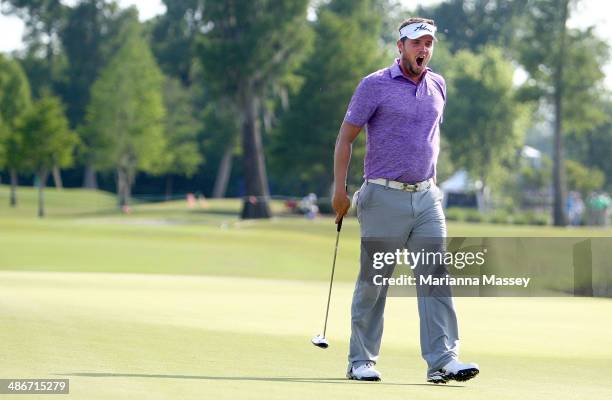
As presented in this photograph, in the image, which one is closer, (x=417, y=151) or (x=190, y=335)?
(x=417, y=151)

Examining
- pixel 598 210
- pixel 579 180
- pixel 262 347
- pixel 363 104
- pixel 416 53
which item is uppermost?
pixel 416 53

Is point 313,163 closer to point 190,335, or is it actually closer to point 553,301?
point 553,301

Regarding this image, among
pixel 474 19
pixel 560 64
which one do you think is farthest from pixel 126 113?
pixel 474 19

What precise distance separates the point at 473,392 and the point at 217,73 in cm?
5888

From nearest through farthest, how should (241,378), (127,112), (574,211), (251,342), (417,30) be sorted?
(241,378), (417,30), (251,342), (574,211), (127,112)

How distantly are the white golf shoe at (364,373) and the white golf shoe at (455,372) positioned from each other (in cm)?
35

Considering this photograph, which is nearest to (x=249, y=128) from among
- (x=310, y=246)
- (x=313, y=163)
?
(x=313, y=163)

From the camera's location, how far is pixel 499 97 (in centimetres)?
9625

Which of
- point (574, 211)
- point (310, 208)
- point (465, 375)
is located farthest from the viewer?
point (574, 211)

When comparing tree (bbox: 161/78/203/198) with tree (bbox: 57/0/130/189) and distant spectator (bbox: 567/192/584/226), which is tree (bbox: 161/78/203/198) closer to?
tree (bbox: 57/0/130/189)

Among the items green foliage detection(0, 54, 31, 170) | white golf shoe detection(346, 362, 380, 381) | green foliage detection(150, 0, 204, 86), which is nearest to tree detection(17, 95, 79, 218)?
green foliage detection(0, 54, 31, 170)

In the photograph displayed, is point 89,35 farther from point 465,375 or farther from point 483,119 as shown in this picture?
point 465,375

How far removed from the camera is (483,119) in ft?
314

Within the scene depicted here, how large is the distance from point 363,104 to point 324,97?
71.0m
